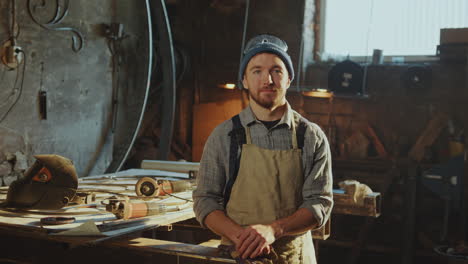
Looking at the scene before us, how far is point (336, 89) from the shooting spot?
25.2 ft

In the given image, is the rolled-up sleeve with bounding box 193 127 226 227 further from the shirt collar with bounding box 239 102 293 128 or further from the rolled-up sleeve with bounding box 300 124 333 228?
the rolled-up sleeve with bounding box 300 124 333 228

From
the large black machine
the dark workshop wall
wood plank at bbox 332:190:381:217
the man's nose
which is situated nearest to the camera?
the man's nose

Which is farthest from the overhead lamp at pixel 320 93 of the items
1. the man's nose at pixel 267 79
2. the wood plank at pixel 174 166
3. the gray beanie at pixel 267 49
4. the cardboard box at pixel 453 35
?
the man's nose at pixel 267 79

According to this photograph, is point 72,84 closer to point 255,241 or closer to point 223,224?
point 223,224

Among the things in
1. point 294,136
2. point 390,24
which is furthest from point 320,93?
point 294,136

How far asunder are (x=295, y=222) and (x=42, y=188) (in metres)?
1.60

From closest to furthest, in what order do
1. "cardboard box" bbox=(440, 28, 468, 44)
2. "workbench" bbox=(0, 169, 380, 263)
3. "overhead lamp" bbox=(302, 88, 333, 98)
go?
"workbench" bbox=(0, 169, 380, 263)
"cardboard box" bbox=(440, 28, 468, 44)
"overhead lamp" bbox=(302, 88, 333, 98)

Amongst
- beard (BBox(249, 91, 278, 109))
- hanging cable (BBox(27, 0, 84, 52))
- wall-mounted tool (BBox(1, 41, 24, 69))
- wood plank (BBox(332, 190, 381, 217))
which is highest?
hanging cable (BBox(27, 0, 84, 52))

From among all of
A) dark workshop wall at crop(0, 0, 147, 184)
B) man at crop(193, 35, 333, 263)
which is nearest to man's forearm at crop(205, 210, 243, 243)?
man at crop(193, 35, 333, 263)

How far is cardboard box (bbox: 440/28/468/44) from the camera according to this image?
7.29 m

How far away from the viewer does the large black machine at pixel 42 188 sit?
3.04 meters

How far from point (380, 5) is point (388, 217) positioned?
3.00 meters

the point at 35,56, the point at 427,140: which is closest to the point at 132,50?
the point at 35,56

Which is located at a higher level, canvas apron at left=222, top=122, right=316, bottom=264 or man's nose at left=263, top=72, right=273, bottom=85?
man's nose at left=263, top=72, right=273, bottom=85
